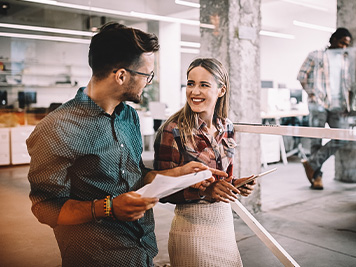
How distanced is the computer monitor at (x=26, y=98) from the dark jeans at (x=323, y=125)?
3.66 meters

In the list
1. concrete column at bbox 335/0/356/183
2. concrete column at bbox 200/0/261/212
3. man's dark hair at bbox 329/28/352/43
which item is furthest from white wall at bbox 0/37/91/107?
concrete column at bbox 335/0/356/183

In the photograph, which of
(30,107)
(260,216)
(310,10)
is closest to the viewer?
(30,107)

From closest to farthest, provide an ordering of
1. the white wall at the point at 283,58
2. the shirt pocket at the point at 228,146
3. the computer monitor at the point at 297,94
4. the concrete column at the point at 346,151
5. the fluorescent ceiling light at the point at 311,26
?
1. the shirt pocket at the point at 228,146
2. the concrete column at the point at 346,151
3. the fluorescent ceiling light at the point at 311,26
4. the computer monitor at the point at 297,94
5. the white wall at the point at 283,58

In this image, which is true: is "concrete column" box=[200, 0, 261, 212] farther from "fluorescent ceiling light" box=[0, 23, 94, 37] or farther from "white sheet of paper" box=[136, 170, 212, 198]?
"white sheet of paper" box=[136, 170, 212, 198]

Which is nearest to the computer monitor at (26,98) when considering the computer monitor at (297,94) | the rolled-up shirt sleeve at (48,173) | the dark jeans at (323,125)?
the rolled-up shirt sleeve at (48,173)

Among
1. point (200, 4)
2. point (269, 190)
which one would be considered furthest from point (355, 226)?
point (200, 4)

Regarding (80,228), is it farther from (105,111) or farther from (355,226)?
(355,226)

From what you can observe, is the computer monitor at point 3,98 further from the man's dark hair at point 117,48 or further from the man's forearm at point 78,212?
the man's forearm at point 78,212

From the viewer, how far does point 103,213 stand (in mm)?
1170

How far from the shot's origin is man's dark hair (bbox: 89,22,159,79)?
1.30 metres

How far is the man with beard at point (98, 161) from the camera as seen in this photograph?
1.18 m

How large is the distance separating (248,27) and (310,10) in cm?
534

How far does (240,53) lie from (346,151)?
2.63m

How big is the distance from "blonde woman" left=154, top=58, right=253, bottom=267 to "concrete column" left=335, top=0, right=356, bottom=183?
389 centimetres
